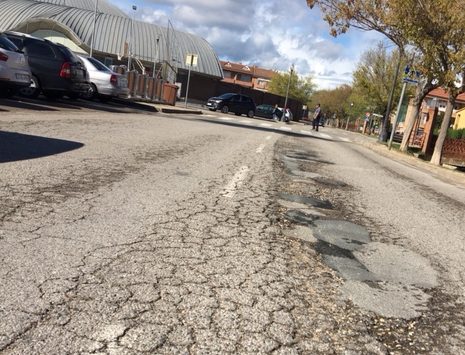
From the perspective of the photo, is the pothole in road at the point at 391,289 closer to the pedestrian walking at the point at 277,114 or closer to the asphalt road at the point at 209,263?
the asphalt road at the point at 209,263

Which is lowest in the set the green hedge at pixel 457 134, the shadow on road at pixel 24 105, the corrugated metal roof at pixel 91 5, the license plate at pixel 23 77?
the shadow on road at pixel 24 105

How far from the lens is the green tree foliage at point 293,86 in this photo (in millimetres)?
96375

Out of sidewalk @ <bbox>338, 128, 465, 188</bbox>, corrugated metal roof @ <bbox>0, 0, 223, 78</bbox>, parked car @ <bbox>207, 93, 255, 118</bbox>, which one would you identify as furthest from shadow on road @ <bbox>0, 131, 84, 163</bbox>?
corrugated metal roof @ <bbox>0, 0, 223, 78</bbox>

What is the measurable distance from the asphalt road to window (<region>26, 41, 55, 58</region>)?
8.42 m

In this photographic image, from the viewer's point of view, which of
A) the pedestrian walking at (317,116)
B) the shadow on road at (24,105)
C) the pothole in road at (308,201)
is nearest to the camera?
the pothole in road at (308,201)

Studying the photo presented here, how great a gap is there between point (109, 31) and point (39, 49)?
155ft

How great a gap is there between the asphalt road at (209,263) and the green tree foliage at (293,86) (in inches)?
3532

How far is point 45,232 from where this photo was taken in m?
4.29

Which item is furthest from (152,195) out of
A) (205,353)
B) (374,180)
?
(374,180)

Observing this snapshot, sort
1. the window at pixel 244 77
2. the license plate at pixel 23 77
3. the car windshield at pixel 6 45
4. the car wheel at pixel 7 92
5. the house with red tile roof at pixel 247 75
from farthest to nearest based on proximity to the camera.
Answer: the window at pixel 244 77, the house with red tile roof at pixel 247 75, the car wheel at pixel 7 92, the license plate at pixel 23 77, the car windshield at pixel 6 45

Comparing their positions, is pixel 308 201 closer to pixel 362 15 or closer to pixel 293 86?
pixel 362 15

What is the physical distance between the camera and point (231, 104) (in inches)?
1622

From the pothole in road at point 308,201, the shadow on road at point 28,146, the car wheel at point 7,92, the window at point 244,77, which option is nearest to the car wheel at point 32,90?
the car wheel at point 7,92

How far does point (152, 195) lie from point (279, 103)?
58.6 meters
